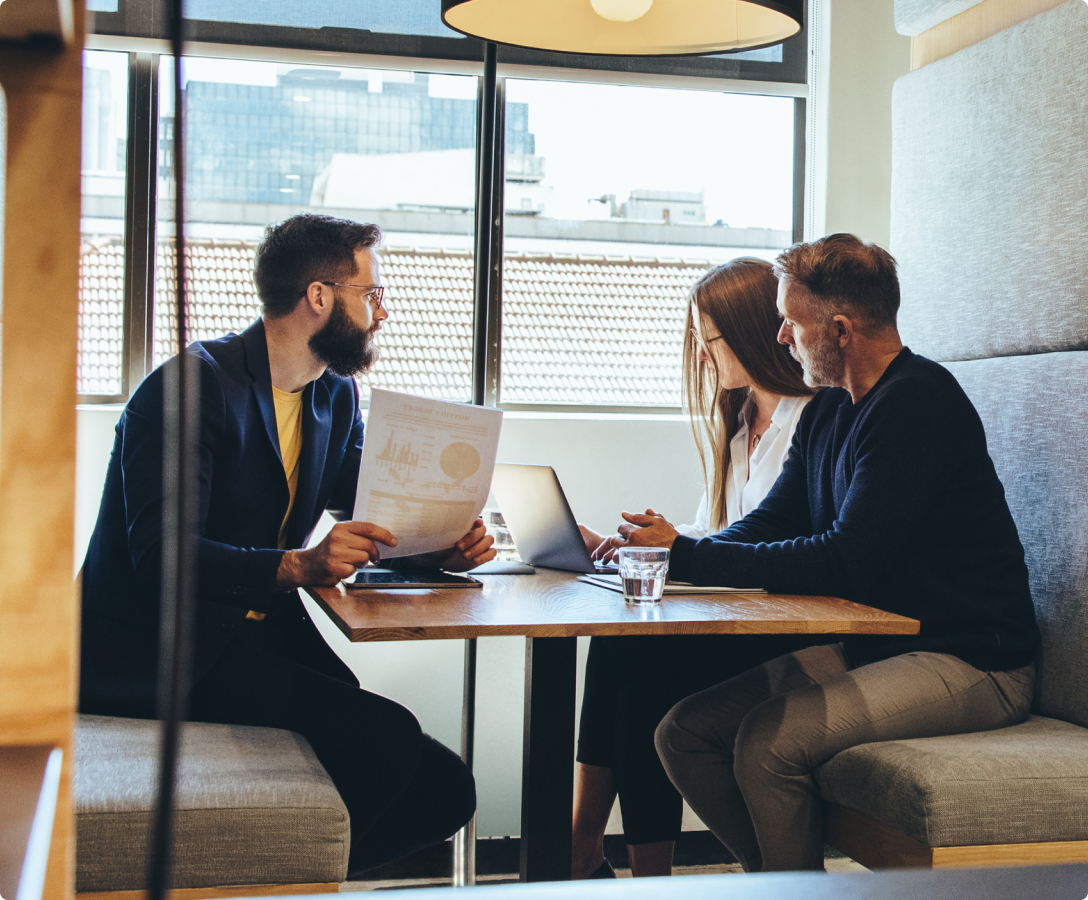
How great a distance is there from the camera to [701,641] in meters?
2.10

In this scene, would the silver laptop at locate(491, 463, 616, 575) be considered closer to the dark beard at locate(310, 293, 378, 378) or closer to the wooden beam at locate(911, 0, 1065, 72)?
the dark beard at locate(310, 293, 378, 378)

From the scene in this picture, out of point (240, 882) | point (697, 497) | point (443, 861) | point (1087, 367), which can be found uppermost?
point (1087, 367)

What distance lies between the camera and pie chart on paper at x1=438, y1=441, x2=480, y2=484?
1.61m

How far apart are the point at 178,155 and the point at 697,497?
8.11 ft

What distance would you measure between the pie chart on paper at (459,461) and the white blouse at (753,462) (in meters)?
0.69

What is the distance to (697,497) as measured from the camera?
9.09ft

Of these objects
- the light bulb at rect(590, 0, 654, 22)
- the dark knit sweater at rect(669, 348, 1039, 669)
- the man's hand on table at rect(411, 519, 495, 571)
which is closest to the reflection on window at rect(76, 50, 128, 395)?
the man's hand on table at rect(411, 519, 495, 571)

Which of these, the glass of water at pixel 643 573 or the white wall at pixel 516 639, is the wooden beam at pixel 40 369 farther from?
the white wall at pixel 516 639

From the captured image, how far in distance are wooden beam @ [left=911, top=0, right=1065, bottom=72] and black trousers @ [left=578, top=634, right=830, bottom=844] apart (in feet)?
4.50

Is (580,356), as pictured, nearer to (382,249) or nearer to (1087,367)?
(382,249)

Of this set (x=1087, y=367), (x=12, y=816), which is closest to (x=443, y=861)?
(x=1087, y=367)

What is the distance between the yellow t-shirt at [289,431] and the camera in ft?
6.34

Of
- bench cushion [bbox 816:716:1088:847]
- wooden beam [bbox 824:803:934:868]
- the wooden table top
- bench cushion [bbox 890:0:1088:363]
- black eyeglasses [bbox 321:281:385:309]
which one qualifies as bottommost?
wooden beam [bbox 824:803:934:868]

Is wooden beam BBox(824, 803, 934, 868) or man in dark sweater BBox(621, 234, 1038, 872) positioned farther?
man in dark sweater BBox(621, 234, 1038, 872)
